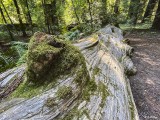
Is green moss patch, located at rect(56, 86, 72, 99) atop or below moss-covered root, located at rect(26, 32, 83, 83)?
below

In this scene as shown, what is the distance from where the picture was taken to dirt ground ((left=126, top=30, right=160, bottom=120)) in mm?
3930

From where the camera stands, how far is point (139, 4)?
37.0 feet

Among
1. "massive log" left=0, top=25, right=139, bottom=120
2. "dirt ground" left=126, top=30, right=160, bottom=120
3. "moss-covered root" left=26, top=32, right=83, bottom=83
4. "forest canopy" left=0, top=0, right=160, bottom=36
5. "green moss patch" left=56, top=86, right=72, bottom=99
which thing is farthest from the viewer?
"forest canopy" left=0, top=0, right=160, bottom=36

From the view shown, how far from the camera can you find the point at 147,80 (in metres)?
5.21

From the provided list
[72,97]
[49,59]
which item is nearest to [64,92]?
[72,97]

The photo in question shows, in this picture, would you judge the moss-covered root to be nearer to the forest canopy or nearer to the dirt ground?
the dirt ground

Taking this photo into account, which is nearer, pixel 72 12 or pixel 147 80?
pixel 147 80

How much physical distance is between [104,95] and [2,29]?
1032 cm

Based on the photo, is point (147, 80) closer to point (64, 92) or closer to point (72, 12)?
point (64, 92)

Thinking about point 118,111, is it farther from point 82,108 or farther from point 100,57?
point 100,57

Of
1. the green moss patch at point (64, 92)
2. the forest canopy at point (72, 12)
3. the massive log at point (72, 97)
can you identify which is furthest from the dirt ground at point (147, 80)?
the forest canopy at point (72, 12)

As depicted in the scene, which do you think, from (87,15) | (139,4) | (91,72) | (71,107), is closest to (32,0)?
(87,15)

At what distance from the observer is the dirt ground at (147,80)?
3930mm

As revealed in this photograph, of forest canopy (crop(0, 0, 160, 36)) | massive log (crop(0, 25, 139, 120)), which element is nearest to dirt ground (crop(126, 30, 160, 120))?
massive log (crop(0, 25, 139, 120))
